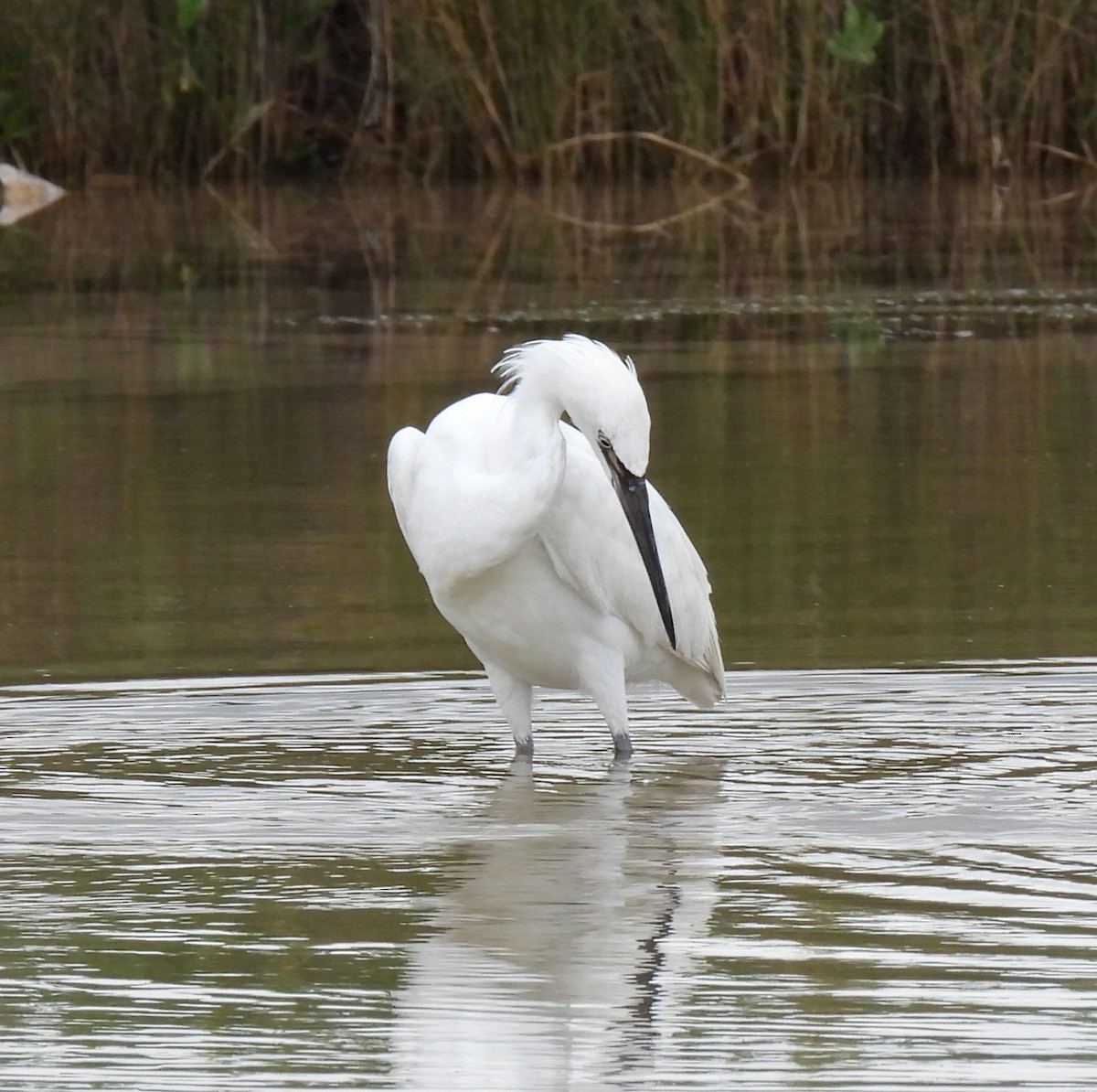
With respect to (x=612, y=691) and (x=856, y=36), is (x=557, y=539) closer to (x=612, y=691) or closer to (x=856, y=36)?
(x=612, y=691)

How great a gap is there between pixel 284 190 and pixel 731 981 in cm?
1705

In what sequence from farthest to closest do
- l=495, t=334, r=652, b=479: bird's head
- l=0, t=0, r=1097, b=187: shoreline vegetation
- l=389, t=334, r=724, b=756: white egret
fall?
l=0, t=0, r=1097, b=187: shoreline vegetation, l=389, t=334, r=724, b=756: white egret, l=495, t=334, r=652, b=479: bird's head

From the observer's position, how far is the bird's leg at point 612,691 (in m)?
5.75

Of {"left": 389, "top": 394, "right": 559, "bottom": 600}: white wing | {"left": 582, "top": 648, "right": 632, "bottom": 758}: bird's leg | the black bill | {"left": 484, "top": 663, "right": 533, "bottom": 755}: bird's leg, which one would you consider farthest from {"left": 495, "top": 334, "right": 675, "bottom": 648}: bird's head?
{"left": 484, "top": 663, "right": 533, "bottom": 755}: bird's leg

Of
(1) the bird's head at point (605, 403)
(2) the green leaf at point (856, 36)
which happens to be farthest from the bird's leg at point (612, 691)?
(2) the green leaf at point (856, 36)

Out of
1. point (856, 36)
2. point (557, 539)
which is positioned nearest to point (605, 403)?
point (557, 539)

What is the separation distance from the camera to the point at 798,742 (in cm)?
576

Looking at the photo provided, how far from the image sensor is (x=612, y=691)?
5777 millimetres

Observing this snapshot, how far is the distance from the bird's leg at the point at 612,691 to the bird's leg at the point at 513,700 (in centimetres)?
14

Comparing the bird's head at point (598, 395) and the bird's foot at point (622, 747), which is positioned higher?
the bird's head at point (598, 395)

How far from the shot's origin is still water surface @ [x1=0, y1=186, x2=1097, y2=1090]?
387cm

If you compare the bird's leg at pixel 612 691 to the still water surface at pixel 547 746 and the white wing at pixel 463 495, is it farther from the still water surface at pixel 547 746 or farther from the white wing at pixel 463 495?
the white wing at pixel 463 495

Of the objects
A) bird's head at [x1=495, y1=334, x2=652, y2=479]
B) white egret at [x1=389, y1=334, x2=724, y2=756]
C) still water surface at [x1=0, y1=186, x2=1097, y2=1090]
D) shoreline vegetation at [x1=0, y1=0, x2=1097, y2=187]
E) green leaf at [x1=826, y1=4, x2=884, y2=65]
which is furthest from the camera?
shoreline vegetation at [x1=0, y1=0, x2=1097, y2=187]

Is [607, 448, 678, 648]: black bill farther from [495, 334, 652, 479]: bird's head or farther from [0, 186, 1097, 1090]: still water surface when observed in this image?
[0, 186, 1097, 1090]: still water surface
